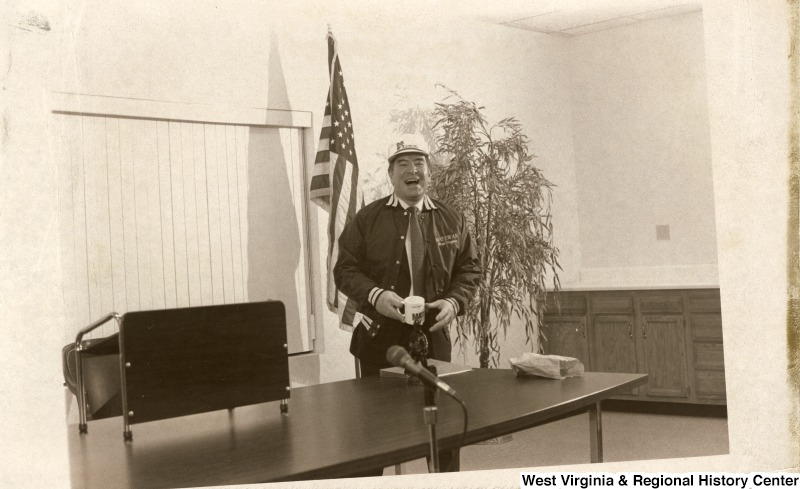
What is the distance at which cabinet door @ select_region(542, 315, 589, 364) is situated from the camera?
5.52 meters

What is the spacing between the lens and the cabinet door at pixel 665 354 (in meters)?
5.48

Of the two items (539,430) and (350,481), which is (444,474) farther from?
(539,430)

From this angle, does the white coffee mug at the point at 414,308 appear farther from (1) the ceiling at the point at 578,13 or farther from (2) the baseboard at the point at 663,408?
(2) the baseboard at the point at 663,408

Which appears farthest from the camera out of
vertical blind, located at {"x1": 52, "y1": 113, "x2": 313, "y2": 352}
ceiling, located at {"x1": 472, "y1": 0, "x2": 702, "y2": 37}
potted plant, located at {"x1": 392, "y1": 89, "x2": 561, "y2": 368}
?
potted plant, located at {"x1": 392, "y1": 89, "x2": 561, "y2": 368}

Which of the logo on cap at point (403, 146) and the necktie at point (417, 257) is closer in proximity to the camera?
the necktie at point (417, 257)

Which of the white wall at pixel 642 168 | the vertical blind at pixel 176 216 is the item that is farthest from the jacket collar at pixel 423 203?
the white wall at pixel 642 168

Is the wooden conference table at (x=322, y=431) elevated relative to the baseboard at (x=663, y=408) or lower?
elevated

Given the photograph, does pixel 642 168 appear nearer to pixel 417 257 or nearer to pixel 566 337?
pixel 566 337

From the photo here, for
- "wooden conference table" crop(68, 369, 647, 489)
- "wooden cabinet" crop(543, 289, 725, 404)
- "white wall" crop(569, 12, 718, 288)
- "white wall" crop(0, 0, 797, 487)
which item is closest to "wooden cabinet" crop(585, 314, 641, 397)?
"wooden cabinet" crop(543, 289, 725, 404)

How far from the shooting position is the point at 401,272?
3.32 meters

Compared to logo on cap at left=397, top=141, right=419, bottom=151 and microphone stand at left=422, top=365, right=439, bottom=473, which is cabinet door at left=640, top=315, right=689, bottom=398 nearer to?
logo on cap at left=397, top=141, right=419, bottom=151

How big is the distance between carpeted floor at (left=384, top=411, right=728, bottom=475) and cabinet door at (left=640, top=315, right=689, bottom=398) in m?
0.26

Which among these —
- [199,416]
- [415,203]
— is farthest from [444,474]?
[415,203]

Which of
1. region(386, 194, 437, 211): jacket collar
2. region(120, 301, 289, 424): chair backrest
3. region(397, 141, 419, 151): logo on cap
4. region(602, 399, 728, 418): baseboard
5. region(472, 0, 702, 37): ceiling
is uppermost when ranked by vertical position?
region(472, 0, 702, 37): ceiling
